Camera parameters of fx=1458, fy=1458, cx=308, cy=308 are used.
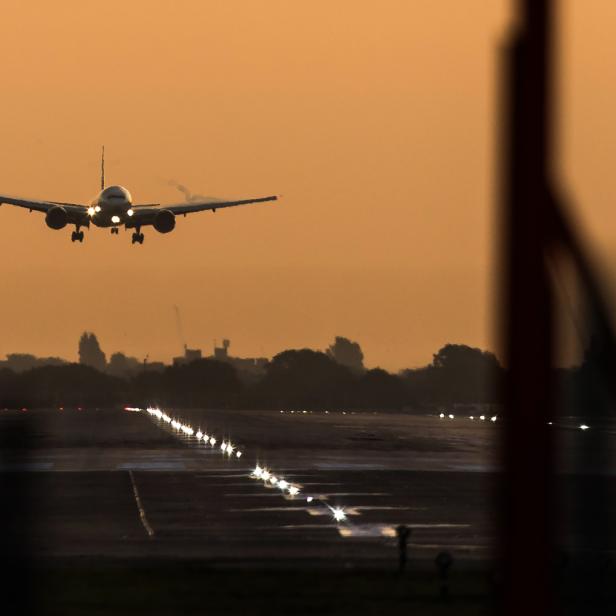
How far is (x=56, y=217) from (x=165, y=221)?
7.41 metres

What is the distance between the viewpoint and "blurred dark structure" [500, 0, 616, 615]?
5500 mm

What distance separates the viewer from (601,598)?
2359cm

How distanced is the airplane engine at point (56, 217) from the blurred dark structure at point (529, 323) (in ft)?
310

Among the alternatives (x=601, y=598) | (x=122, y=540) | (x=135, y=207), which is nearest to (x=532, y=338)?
(x=601, y=598)

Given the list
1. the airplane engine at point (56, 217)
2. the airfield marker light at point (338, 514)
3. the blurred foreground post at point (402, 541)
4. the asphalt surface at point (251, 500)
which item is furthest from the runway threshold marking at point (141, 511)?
the airplane engine at point (56, 217)

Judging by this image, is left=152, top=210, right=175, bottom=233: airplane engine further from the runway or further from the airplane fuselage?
the runway

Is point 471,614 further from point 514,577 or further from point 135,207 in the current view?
point 135,207

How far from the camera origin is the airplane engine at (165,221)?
98625 mm

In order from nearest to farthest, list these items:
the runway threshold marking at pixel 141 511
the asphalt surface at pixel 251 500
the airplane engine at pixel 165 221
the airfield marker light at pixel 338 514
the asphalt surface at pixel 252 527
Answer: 1. the asphalt surface at pixel 252 527
2. the asphalt surface at pixel 251 500
3. the runway threshold marking at pixel 141 511
4. the airfield marker light at pixel 338 514
5. the airplane engine at pixel 165 221

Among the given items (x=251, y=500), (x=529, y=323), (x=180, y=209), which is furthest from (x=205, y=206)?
(x=529, y=323)

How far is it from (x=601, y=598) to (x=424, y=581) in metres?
3.18

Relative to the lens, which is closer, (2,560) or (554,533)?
(554,533)

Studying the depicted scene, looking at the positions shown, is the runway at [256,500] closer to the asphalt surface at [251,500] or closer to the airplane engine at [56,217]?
the asphalt surface at [251,500]

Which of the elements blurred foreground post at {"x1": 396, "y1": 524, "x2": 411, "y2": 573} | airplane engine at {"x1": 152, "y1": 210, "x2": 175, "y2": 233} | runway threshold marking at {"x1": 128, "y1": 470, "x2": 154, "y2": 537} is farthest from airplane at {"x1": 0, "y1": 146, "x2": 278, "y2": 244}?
blurred foreground post at {"x1": 396, "y1": 524, "x2": 411, "y2": 573}
